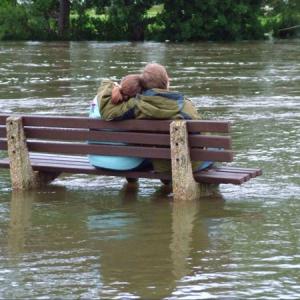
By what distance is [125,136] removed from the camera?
888 centimetres

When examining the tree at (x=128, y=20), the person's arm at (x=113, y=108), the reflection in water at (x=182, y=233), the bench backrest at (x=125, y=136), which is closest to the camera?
the reflection in water at (x=182, y=233)

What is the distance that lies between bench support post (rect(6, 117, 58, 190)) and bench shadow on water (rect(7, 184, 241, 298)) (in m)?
0.15

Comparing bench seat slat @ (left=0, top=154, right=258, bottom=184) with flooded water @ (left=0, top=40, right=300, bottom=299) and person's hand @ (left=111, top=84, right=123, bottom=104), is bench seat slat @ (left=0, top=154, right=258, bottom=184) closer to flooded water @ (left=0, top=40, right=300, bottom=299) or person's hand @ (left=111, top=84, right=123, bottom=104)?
flooded water @ (left=0, top=40, right=300, bottom=299)

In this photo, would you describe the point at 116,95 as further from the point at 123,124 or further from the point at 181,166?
the point at 181,166

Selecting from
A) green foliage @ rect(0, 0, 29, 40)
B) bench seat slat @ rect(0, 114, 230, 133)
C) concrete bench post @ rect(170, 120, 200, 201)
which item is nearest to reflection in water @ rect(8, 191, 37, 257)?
bench seat slat @ rect(0, 114, 230, 133)

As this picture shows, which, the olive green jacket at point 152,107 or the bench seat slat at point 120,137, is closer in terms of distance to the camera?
the bench seat slat at point 120,137

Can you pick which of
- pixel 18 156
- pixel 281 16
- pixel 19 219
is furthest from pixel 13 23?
pixel 19 219

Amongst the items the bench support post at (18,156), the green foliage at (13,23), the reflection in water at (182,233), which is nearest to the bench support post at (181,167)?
the reflection in water at (182,233)

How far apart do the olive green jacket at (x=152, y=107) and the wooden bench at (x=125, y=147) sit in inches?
2.8

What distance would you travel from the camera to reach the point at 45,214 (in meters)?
8.44

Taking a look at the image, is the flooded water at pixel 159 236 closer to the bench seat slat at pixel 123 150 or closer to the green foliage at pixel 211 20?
the bench seat slat at pixel 123 150

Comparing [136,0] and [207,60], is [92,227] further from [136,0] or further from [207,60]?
[136,0]

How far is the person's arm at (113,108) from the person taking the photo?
347 inches

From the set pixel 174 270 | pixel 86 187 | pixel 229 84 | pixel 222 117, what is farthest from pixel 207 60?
pixel 174 270
